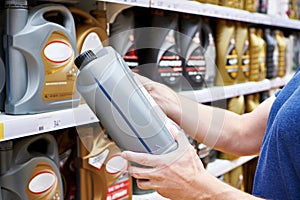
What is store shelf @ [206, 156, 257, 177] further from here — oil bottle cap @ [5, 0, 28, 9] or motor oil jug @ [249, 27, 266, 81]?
oil bottle cap @ [5, 0, 28, 9]

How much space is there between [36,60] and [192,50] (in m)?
0.87

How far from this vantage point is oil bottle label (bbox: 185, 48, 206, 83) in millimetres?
1826

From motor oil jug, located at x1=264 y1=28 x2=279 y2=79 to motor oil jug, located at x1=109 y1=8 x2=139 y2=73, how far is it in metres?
1.25

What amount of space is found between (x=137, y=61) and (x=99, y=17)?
0.28 metres

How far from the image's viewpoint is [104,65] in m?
0.84

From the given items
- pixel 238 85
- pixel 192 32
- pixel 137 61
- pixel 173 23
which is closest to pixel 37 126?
pixel 137 61

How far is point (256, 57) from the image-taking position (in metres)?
2.38

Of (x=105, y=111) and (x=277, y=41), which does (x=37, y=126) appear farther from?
(x=277, y=41)

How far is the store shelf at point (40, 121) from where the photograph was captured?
3.34 ft

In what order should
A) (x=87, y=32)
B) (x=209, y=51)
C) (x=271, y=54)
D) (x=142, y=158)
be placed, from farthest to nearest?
1. (x=271, y=54)
2. (x=209, y=51)
3. (x=87, y=32)
4. (x=142, y=158)

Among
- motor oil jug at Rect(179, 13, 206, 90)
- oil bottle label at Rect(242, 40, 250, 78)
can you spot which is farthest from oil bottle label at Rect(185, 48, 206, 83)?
oil bottle label at Rect(242, 40, 250, 78)

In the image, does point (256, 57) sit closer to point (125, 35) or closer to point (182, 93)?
point (182, 93)

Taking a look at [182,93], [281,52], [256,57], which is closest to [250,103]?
[256,57]

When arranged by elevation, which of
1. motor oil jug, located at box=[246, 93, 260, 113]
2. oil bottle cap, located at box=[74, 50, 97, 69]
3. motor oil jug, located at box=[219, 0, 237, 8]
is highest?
motor oil jug, located at box=[219, 0, 237, 8]
